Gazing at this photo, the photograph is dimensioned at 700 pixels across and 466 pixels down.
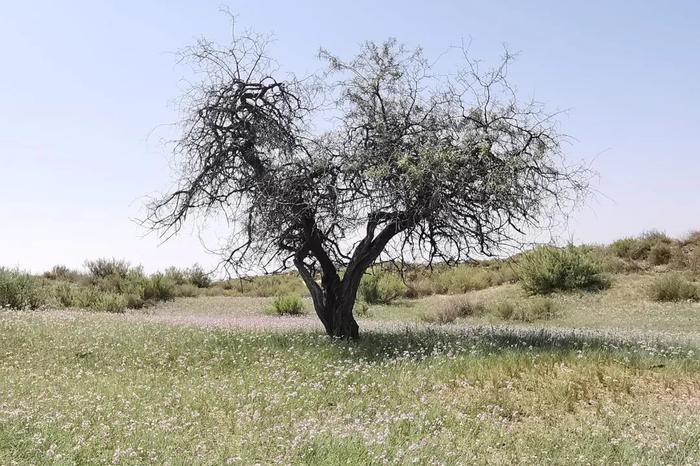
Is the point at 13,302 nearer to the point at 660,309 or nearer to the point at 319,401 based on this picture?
the point at 319,401

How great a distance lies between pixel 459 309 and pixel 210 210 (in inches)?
510

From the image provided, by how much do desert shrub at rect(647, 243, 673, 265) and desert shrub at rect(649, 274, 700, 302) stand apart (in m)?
5.82

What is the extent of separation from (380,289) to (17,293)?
48.8 ft

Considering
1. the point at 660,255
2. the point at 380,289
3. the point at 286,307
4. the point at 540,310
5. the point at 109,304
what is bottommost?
the point at 540,310

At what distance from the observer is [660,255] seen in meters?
30.3

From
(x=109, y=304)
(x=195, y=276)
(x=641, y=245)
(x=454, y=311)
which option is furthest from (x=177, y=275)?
(x=641, y=245)

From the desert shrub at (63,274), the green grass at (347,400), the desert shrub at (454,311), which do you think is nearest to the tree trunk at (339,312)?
the green grass at (347,400)

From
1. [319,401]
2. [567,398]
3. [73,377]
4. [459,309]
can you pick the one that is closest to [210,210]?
[73,377]

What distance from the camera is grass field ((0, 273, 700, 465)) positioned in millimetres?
6430

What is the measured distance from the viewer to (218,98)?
1450cm

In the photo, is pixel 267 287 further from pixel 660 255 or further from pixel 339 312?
pixel 339 312

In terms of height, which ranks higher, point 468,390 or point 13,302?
point 13,302

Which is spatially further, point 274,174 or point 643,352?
point 274,174

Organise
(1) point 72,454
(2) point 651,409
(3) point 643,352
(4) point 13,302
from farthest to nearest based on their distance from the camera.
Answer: (4) point 13,302 < (3) point 643,352 < (2) point 651,409 < (1) point 72,454
